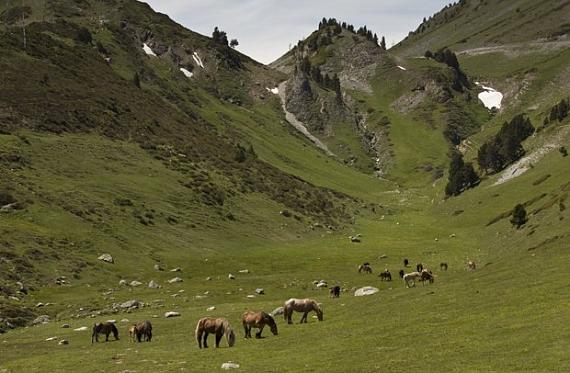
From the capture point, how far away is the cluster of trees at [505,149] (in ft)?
569

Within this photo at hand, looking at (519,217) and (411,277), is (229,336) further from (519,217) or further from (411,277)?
(519,217)

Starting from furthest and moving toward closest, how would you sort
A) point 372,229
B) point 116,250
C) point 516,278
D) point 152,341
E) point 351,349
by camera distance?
1. point 372,229
2. point 116,250
3. point 516,278
4. point 152,341
5. point 351,349

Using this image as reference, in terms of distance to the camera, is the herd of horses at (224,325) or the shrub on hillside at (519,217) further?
the shrub on hillside at (519,217)

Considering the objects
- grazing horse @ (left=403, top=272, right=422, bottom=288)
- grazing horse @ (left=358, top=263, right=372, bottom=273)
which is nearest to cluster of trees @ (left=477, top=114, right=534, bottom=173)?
grazing horse @ (left=358, top=263, right=372, bottom=273)

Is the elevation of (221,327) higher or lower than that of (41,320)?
lower

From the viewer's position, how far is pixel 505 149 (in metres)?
174

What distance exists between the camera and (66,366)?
106 ft

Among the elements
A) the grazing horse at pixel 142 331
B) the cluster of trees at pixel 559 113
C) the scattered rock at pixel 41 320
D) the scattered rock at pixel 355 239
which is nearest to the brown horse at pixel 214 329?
the grazing horse at pixel 142 331

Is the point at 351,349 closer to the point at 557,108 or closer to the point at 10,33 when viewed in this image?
the point at 10,33

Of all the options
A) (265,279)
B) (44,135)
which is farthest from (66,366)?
(44,135)

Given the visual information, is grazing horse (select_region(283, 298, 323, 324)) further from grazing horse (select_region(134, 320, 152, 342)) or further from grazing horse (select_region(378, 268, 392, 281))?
grazing horse (select_region(378, 268, 392, 281))

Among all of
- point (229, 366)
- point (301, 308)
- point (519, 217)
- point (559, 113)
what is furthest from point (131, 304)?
point (559, 113)

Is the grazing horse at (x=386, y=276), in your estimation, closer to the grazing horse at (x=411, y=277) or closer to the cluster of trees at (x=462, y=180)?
the grazing horse at (x=411, y=277)

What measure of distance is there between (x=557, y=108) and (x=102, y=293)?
161 metres
